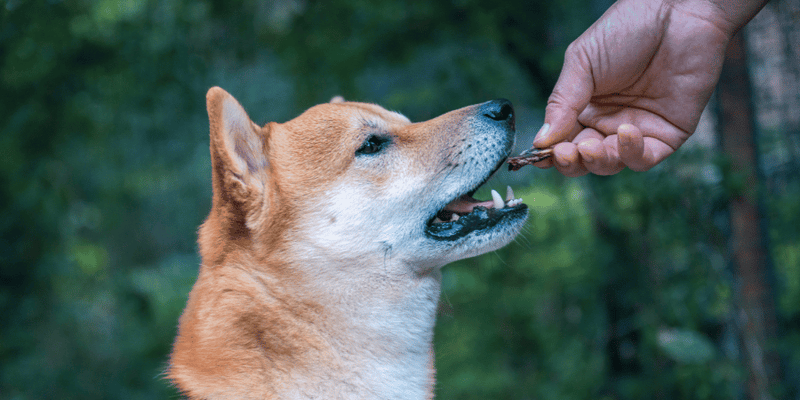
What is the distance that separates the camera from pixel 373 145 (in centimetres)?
219

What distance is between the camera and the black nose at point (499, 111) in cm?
219

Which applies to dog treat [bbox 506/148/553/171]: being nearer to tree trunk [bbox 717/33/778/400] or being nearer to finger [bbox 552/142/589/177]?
finger [bbox 552/142/589/177]

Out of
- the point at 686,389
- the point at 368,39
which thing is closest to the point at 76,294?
the point at 368,39

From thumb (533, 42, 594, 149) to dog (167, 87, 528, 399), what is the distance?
0.22 meters

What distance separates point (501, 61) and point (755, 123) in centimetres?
160

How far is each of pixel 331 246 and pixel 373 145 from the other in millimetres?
488

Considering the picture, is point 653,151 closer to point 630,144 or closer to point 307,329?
point 630,144

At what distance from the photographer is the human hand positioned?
77.4 inches

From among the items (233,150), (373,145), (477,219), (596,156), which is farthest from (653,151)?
(233,150)

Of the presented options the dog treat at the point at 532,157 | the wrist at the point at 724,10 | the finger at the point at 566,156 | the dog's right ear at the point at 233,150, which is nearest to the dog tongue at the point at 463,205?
the dog treat at the point at 532,157

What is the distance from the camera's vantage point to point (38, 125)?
4.02 metres

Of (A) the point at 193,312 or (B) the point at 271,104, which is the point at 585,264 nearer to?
(A) the point at 193,312

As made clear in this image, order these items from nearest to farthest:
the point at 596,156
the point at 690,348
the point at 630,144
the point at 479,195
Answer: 1. the point at 630,144
2. the point at 596,156
3. the point at 690,348
4. the point at 479,195

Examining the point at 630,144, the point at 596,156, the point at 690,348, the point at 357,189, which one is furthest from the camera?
the point at 690,348
